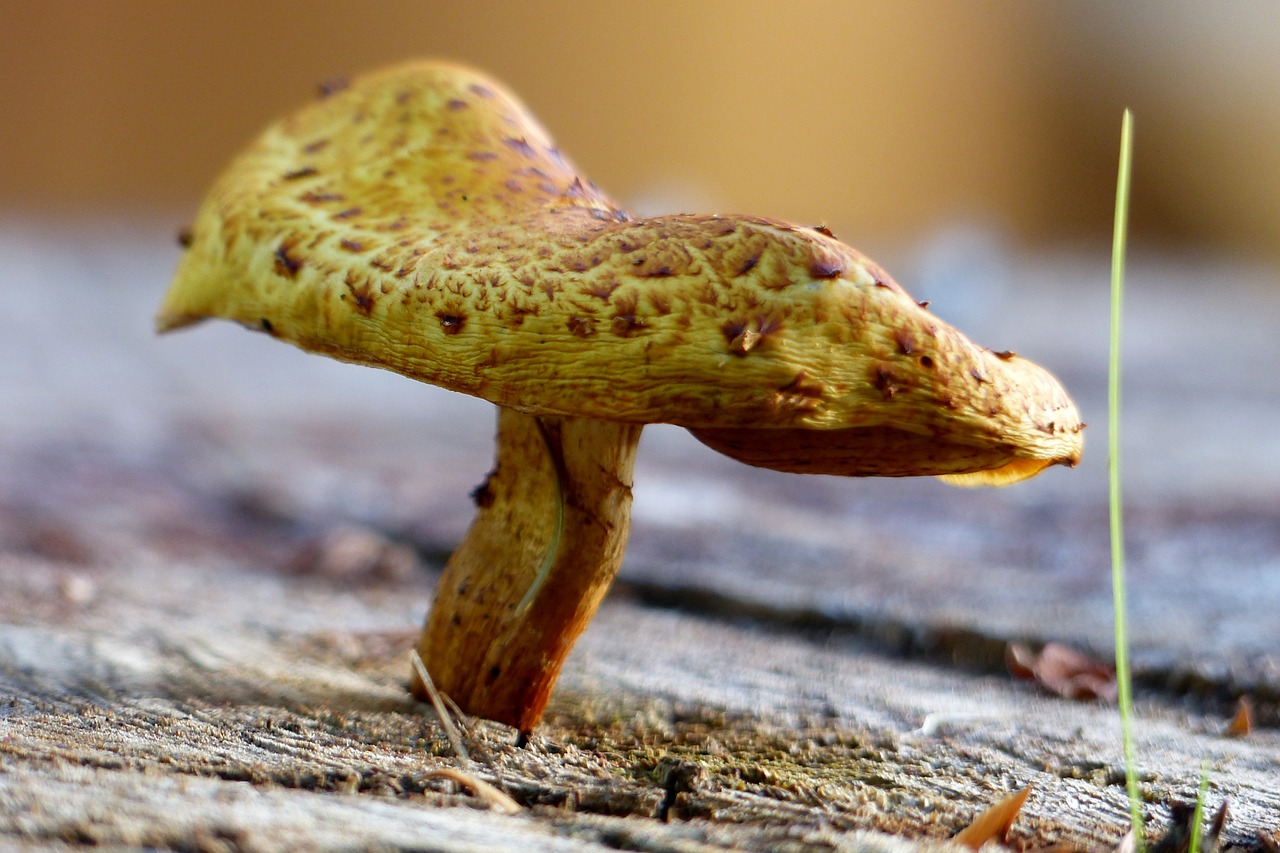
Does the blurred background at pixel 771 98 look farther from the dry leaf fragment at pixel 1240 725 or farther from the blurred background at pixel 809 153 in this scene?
the dry leaf fragment at pixel 1240 725

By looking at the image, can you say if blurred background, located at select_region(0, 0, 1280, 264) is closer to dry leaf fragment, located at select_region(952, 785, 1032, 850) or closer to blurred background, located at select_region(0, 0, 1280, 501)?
blurred background, located at select_region(0, 0, 1280, 501)

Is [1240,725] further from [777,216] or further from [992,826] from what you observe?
[777,216]

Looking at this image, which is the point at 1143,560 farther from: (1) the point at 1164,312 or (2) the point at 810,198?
(2) the point at 810,198

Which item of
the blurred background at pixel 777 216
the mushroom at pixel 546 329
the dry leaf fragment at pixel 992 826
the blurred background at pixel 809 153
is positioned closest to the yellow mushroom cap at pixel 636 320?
the mushroom at pixel 546 329

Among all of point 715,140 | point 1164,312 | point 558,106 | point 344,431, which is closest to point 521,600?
point 344,431

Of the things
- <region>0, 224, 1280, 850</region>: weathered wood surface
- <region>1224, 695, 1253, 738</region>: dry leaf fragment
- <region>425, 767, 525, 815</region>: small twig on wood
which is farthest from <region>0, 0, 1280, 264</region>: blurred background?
<region>425, 767, 525, 815</region>: small twig on wood

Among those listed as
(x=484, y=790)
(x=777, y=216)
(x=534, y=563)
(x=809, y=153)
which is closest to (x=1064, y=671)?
(x=534, y=563)
